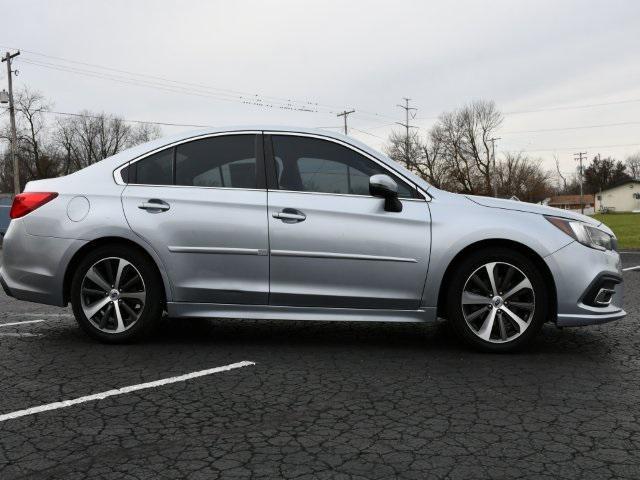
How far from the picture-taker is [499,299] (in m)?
4.52

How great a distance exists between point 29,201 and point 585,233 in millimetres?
4276

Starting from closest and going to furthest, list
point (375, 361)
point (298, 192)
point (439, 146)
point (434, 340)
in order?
point (375, 361)
point (298, 192)
point (434, 340)
point (439, 146)

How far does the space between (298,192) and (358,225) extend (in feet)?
1.76

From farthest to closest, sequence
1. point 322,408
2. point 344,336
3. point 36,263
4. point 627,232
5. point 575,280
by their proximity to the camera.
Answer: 1. point 627,232
2. point 344,336
3. point 36,263
4. point 575,280
5. point 322,408

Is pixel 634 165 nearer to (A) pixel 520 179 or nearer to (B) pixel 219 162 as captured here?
(A) pixel 520 179

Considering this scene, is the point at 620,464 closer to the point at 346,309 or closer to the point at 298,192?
the point at 346,309

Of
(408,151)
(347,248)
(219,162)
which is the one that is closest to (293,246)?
(347,248)

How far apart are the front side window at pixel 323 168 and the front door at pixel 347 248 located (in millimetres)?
20

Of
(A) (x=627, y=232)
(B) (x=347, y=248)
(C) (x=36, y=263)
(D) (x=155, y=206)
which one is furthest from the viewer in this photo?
(A) (x=627, y=232)

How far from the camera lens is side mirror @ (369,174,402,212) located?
4523 millimetres

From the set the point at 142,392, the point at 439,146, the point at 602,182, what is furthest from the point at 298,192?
the point at 602,182

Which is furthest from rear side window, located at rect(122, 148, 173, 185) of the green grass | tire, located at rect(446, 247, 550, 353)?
the green grass

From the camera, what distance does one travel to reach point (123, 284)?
188 inches

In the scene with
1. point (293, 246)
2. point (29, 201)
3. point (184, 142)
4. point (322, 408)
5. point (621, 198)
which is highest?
point (621, 198)
